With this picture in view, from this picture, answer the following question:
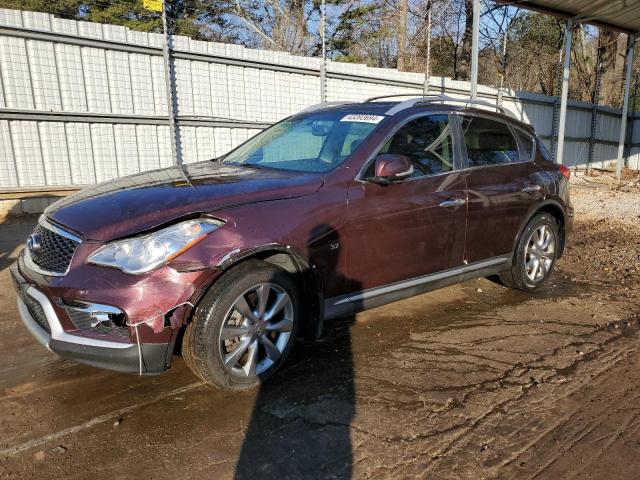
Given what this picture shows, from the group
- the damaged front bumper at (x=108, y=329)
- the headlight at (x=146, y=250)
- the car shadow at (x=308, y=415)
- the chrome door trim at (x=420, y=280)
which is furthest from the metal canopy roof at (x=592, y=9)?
the damaged front bumper at (x=108, y=329)

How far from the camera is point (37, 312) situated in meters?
2.98

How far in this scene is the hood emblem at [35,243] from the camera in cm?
318

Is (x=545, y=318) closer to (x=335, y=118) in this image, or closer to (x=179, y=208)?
(x=335, y=118)

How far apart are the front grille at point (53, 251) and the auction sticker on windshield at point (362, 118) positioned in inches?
89.1

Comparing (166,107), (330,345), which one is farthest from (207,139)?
(330,345)

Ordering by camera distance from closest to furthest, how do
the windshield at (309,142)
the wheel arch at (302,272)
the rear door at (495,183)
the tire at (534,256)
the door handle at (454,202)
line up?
the wheel arch at (302,272), the windshield at (309,142), the door handle at (454,202), the rear door at (495,183), the tire at (534,256)

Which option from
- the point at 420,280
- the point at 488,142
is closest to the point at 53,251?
the point at 420,280

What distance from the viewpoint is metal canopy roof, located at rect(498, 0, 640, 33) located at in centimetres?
1105

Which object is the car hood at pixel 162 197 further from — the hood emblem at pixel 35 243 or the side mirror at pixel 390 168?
the side mirror at pixel 390 168

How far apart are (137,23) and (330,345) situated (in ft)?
57.7

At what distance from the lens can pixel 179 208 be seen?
9.65ft

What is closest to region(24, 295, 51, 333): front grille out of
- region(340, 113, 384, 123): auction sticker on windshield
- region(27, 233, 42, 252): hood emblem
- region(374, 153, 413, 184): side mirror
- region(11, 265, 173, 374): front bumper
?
region(11, 265, 173, 374): front bumper

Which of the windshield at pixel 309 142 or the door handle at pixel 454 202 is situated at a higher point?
the windshield at pixel 309 142

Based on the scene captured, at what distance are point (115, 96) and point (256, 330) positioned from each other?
7.19 metres
